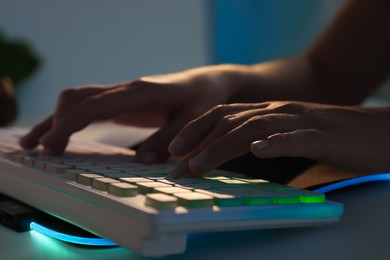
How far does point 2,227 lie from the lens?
0.46 meters

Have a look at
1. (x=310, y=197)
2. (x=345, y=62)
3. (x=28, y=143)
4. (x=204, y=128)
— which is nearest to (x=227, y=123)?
(x=204, y=128)

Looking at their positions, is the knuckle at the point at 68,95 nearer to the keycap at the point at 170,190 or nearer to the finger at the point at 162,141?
the finger at the point at 162,141

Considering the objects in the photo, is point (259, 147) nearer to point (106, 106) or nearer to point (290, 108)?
point (290, 108)

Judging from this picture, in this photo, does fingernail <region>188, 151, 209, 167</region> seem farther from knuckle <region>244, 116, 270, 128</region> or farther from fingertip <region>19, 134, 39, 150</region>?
fingertip <region>19, 134, 39, 150</region>

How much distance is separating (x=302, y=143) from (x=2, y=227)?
0.79 feet

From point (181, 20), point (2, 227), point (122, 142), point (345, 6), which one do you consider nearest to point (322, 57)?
point (345, 6)

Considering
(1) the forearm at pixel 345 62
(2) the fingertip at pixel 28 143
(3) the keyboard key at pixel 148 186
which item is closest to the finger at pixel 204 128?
(3) the keyboard key at pixel 148 186

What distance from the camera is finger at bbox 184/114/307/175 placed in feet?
1.50

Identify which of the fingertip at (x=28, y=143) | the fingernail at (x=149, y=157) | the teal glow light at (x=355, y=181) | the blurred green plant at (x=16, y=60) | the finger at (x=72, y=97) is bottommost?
the teal glow light at (x=355, y=181)

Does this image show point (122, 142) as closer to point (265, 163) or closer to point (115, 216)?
point (265, 163)

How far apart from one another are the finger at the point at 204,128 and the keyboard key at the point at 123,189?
0.13 meters

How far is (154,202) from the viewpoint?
342 millimetres

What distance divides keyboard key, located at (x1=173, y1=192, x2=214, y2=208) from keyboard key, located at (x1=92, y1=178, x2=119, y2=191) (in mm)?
63

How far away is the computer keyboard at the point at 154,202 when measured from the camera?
34 centimetres
